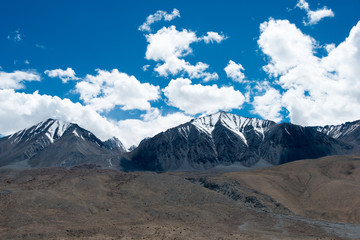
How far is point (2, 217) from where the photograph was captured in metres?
54.4

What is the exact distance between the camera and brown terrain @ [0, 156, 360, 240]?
171ft

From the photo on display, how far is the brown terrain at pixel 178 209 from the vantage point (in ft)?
171

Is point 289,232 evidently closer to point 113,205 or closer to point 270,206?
point 270,206

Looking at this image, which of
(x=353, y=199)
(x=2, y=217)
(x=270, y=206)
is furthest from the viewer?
(x=353, y=199)

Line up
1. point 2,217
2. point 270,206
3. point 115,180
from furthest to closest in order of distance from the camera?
point 115,180 → point 270,206 → point 2,217

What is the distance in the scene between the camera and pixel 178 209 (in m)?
68.9

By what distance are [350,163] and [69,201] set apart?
103430 mm

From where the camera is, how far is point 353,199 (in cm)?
8488

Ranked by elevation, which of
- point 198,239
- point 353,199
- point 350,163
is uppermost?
point 350,163

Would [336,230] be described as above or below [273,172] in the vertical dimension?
below

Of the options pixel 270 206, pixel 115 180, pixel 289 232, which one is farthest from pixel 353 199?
pixel 115 180

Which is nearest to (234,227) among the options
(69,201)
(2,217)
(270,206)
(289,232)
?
(289,232)

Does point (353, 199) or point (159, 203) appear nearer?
point (159, 203)

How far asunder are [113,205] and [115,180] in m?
23.6
